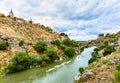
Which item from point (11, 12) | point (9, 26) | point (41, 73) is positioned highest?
point (11, 12)

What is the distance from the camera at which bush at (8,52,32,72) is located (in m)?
86.1

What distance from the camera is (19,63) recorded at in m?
87.4

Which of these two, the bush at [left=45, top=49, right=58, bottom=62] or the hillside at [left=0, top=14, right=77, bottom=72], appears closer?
the hillside at [left=0, top=14, right=77, bottom=72]

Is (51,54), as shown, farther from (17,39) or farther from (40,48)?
(17,39)

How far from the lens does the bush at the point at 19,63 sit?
86.1 m

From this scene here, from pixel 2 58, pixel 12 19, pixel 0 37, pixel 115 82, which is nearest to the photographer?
pixel 115 82

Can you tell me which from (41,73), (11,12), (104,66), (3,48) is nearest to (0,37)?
(3,48)

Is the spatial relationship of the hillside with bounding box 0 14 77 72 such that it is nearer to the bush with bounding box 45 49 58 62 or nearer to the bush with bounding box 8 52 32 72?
the bush with bounding box 8 52 32 72

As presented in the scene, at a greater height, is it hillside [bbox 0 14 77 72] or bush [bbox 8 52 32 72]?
hillside [bbox 0 14 77 72]

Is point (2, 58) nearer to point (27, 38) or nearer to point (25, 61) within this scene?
point (25, 61)

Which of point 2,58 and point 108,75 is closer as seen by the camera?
point 108,75

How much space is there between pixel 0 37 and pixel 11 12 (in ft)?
169

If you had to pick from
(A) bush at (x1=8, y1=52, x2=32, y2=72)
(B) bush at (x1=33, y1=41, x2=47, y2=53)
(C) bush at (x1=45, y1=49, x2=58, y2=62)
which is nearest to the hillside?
(B) bush at (x1=33, y1=41, x2=47, y2=53)

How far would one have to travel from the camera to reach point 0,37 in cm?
11325
